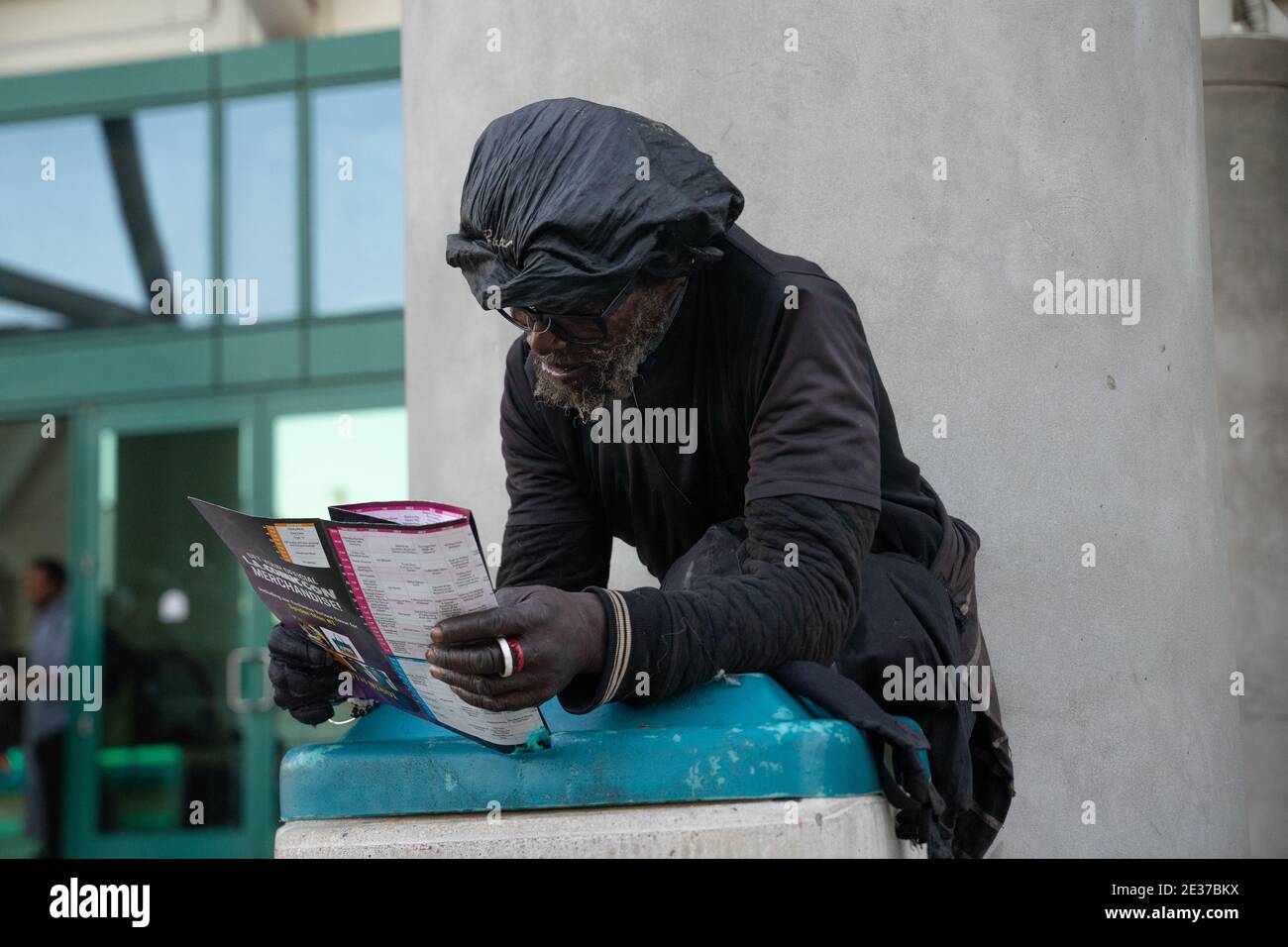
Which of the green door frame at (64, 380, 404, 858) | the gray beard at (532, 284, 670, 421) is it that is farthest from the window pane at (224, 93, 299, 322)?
the gray beard at (532, 284, 670, 421)

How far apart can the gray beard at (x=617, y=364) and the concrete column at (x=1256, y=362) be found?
3027 mm

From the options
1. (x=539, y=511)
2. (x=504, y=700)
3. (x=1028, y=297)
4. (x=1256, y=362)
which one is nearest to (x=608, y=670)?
(x=504, y=700)

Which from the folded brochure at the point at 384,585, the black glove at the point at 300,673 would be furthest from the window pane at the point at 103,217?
the folded brochure at the point at 384,585

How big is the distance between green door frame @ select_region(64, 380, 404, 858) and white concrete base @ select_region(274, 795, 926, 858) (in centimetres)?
680

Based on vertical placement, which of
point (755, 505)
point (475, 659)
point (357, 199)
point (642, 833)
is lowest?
point (642, 833)

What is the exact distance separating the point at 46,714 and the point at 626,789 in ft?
23.7

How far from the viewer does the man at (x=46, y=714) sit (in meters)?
8.12

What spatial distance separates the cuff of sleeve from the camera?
67.8 inches

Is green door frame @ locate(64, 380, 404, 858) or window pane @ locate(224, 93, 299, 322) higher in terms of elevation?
window pane @ locate(224, 93, 299, 322)

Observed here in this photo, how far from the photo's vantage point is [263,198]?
9055 mm

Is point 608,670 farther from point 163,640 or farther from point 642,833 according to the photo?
point 163,640

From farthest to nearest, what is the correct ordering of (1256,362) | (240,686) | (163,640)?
(163,640) → (240,686) → (1256,362)

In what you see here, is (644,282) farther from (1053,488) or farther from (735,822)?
(1053,488)

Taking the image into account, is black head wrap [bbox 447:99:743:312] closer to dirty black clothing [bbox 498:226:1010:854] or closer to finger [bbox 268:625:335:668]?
dirty black clothing [bbox 498:226:1010:854]
